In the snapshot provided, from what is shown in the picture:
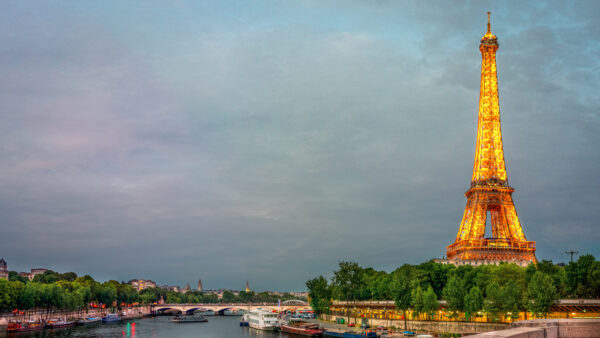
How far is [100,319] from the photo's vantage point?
5709 inches

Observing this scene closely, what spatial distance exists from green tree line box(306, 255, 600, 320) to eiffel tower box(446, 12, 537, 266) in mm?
13258

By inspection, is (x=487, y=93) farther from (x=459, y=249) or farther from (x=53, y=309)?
(x=53, y=309)

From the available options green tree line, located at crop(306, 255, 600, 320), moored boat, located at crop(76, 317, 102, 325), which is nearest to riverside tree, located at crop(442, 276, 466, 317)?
green tree line, located at crop(306, 255, 600, 320)

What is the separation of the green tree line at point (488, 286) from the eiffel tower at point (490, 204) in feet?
43.5

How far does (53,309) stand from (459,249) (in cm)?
10080

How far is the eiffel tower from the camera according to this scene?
353 feet

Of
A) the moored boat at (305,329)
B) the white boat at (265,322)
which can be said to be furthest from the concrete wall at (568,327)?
the white boat at (265,322)

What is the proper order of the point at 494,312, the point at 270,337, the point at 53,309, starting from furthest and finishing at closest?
1. the point at 53,309
2. the point at 270,337
3. the point at 494,312

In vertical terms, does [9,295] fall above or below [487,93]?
below

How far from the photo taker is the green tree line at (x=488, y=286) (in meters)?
70.6

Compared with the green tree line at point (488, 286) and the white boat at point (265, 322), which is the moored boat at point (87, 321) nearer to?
the white boat at point (265, 322)

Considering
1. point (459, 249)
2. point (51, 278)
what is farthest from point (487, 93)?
point (51, 278)

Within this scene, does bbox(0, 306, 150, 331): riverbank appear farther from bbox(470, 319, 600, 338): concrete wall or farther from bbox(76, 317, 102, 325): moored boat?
bbox(470, 319, 600, 338): concrete wall

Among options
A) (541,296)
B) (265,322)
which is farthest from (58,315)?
(541,296)
